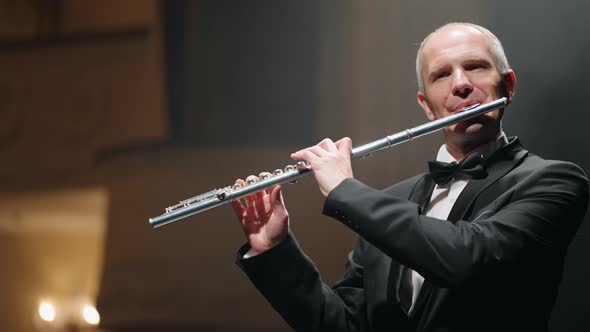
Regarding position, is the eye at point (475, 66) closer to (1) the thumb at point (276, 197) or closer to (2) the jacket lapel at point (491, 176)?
(2) the jacket lapel at point (491, 176)

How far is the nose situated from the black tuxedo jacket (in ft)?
0.43

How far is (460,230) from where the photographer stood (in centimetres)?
122

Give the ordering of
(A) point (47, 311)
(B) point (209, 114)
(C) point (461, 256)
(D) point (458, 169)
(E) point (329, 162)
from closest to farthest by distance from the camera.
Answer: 1. (C) point (461, 256)
2. (E) point (329, 162)
3. (D) point (458, 169)
4. (B) point (209, 114)
5. (A) point (47, 311)

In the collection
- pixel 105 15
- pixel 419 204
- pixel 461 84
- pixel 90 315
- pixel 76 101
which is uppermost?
pixel 105 15

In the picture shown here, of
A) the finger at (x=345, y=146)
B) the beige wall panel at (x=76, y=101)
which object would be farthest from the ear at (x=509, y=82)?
the beige wall panel at (x=76, y=101)

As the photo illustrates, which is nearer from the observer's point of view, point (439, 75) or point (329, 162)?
point (329, 162)

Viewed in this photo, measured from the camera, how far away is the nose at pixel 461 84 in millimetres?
1455

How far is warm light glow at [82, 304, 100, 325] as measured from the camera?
7.62 ft

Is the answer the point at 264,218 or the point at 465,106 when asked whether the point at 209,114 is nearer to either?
the point at 264,218

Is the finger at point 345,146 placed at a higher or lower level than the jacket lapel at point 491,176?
higher

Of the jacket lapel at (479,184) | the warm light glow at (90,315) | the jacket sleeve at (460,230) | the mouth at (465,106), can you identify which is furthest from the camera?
the warm light glow at (90,315)

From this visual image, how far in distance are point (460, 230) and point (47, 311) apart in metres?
1.64

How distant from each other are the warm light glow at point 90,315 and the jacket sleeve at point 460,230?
1330mm

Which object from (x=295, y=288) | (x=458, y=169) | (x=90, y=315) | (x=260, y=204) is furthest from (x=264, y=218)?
(x=90, y=315)
